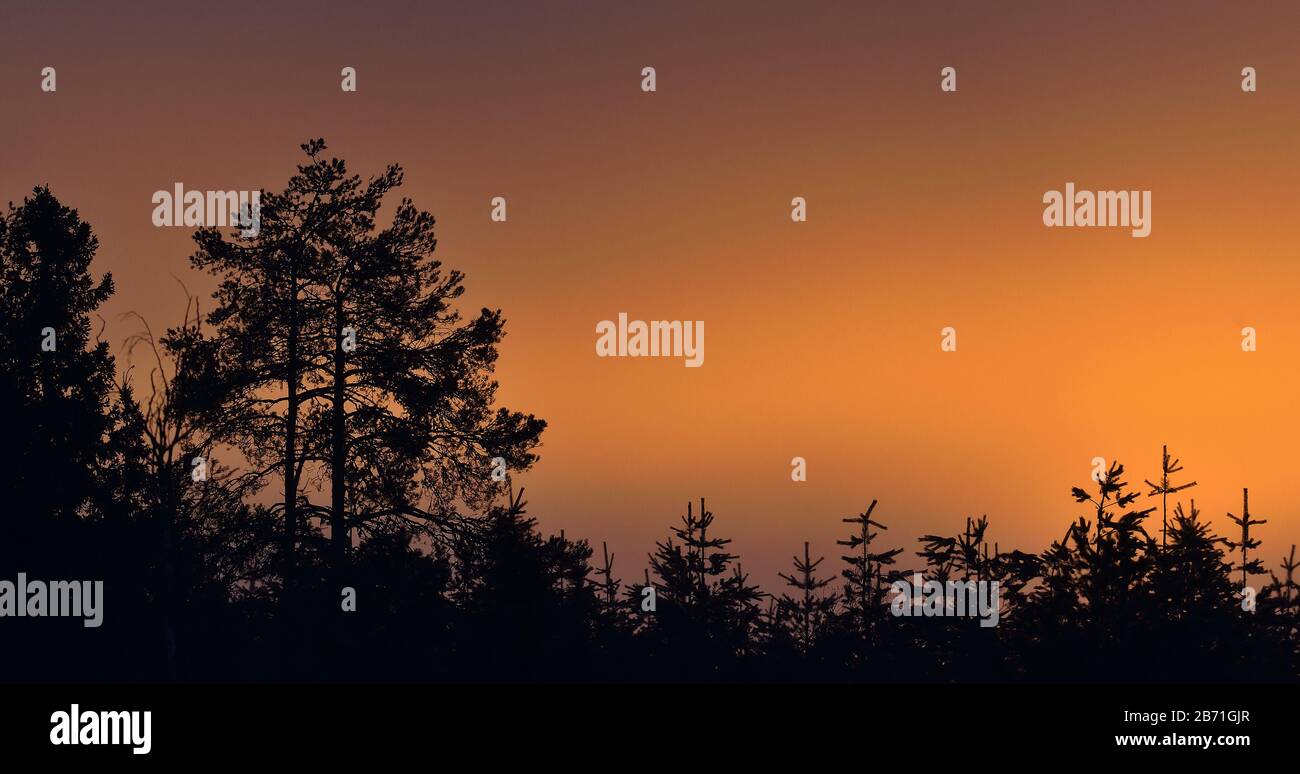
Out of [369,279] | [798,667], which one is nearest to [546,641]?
[798,667]

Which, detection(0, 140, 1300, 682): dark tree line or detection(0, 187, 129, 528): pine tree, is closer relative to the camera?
detection(0, 140, 1300, 682): dark tree line

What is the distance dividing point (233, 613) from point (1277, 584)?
79.7 ft
